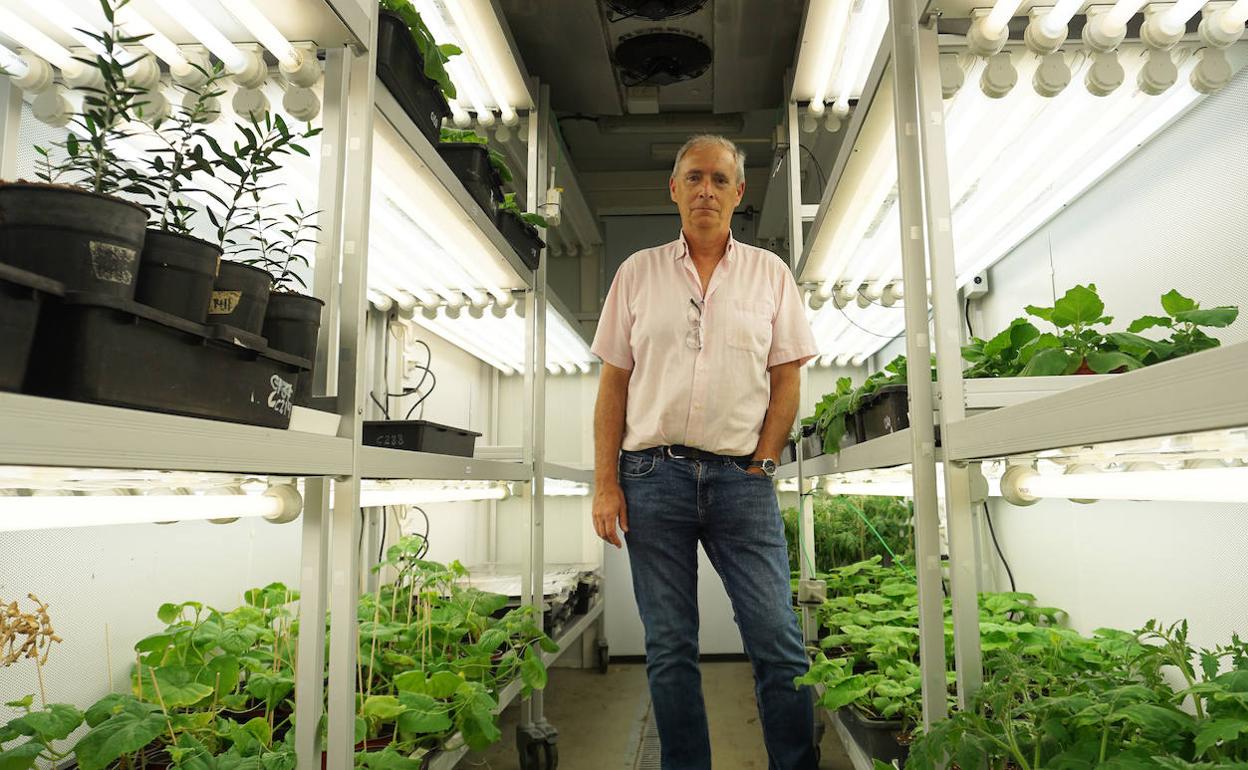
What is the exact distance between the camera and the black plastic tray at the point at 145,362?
0.75 meters

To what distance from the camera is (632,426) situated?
211 cm

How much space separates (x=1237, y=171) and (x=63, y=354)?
2.34 meters

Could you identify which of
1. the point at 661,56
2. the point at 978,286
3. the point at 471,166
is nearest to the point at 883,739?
the point at 471,166

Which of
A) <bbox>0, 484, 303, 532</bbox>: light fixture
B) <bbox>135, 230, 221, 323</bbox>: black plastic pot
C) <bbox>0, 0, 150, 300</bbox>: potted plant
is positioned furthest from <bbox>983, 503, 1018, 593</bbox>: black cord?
<bbox>0, 0, 150, 300</bbox>: potted plant

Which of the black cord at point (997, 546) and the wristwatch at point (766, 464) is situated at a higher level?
the wristwatch at point (766, 464)

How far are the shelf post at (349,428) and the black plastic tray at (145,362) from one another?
30cm

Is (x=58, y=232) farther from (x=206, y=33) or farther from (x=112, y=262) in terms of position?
(x=206, y=33)

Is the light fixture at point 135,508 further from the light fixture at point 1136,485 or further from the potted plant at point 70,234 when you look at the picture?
the light fixture at point 1136,485

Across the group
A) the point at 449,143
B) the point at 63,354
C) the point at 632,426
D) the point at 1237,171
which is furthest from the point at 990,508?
the point at 63,354

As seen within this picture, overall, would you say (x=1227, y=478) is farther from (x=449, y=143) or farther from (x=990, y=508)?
(x=990, y=508)

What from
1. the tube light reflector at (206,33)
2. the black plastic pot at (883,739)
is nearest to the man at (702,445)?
the black plastic pot at (883,739)

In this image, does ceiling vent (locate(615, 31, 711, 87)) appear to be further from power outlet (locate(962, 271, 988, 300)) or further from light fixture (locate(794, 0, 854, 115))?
power outlet (locate(962, 271, 988, 300))

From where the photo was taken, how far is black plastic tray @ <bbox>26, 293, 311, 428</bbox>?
753 millimetres

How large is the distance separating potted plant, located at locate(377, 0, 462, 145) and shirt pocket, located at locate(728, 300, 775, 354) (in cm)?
89
